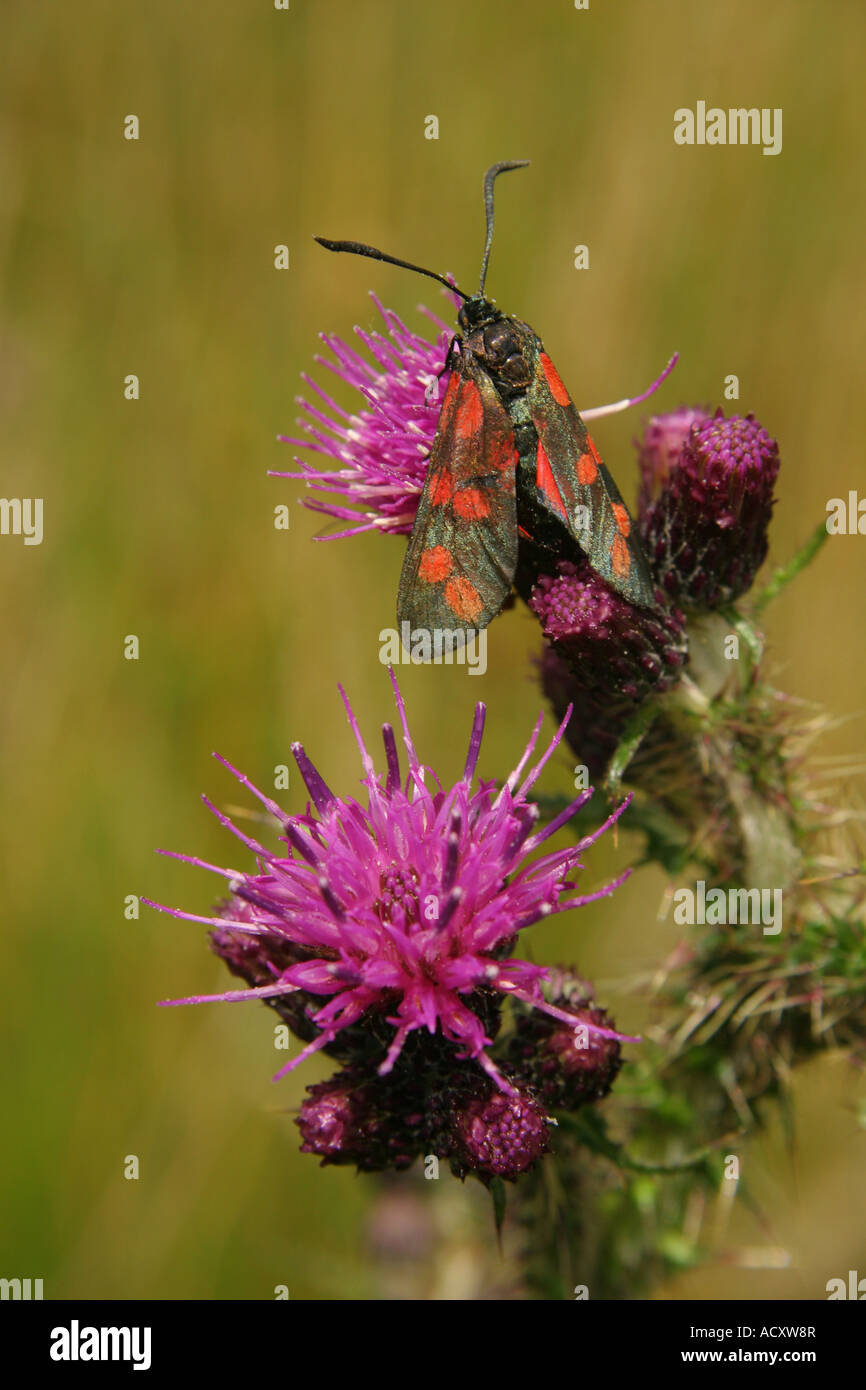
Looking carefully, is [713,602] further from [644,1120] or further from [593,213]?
[593,213]

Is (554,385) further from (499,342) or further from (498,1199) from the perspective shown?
(498,1199)

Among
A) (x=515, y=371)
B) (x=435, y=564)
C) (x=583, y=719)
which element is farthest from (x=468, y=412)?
(x=583, y=719)

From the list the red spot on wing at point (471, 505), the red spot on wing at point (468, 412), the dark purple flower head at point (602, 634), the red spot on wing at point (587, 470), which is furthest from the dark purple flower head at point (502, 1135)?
the red spot on wing at point (468, 412)

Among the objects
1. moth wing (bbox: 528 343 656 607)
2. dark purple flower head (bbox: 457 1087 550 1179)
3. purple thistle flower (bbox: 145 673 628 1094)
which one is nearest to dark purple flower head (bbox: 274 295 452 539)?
moth wing (bbox: 528 343 656 607)

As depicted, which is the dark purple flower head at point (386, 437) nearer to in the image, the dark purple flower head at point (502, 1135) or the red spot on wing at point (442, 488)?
the red spot on wing at point (442, 488)

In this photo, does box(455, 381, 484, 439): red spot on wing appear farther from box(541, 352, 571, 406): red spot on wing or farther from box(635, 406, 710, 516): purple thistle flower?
box(635, 406, 710, 516): purple thistle flower

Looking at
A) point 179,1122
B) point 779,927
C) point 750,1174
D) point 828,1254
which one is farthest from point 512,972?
point 828,1254
